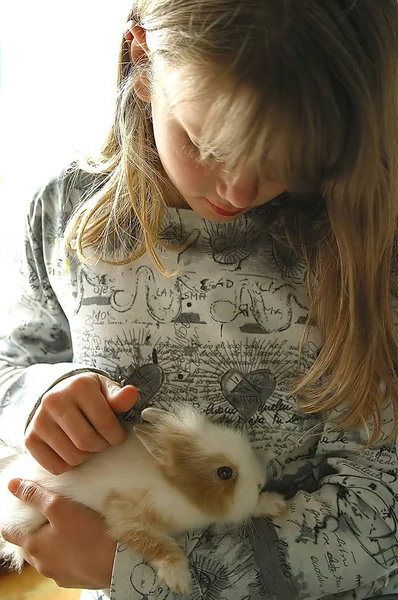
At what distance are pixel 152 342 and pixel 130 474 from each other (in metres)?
0.17

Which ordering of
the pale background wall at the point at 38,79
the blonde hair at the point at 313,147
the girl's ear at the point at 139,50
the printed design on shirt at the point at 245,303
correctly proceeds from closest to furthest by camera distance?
the blonde hair at the point at 313,147 → the girl's ear at the point at 139,50 → the printed design on shirt at the point at 245,303 → the pale background wall at the point at 38,79

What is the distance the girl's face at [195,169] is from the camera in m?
0.67

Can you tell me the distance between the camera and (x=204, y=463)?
786 mm

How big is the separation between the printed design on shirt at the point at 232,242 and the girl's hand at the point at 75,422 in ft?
0.71

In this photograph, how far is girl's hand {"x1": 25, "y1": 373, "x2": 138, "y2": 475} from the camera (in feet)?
2.58

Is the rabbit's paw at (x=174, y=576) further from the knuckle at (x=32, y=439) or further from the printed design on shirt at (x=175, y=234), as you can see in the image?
the printed design on shirt at (x=175, y=234)

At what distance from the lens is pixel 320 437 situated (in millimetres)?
882

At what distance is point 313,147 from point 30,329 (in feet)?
1.71

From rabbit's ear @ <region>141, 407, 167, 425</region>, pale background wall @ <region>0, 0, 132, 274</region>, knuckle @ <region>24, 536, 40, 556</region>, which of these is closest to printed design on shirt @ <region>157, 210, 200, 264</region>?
rabbit's ear @ <region>141, 407, 167, 425</region>

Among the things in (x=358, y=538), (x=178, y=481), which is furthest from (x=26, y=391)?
(x=358, y=538)

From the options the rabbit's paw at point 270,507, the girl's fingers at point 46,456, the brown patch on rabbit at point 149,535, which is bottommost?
the brown patch on rabbit at point 149,535

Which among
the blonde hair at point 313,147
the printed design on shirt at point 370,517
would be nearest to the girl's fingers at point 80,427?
the blonde hair at point 313,147

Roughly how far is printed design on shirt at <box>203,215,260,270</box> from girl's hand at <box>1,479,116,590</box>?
14.4 inches

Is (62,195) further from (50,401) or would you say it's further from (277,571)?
(277,571)
